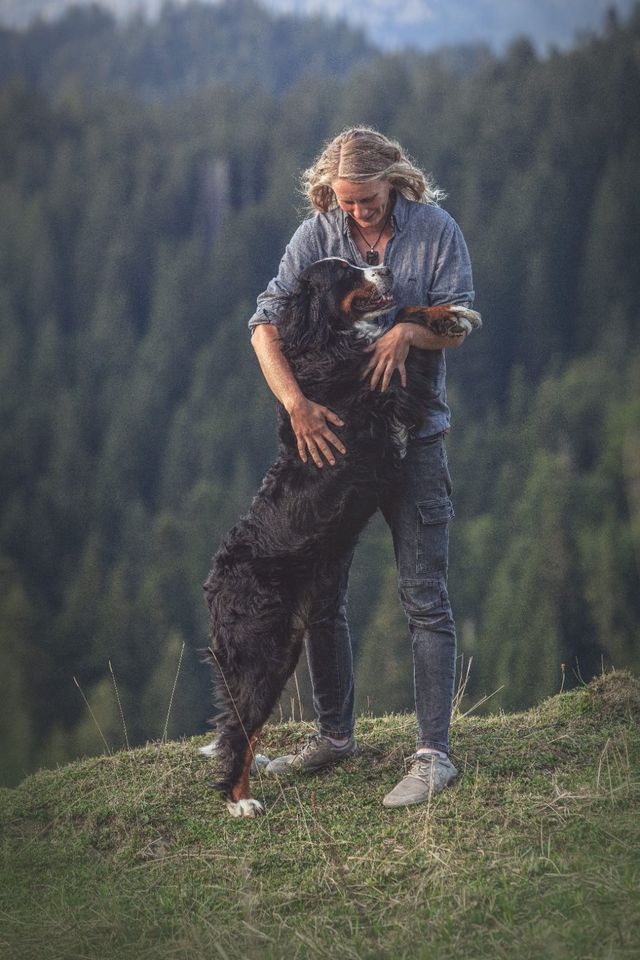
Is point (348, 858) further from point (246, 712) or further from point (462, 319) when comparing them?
point (462, 319)

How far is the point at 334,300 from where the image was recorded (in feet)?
11.7

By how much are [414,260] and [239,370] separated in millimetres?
49785

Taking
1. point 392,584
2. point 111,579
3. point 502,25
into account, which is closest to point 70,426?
point 111,579

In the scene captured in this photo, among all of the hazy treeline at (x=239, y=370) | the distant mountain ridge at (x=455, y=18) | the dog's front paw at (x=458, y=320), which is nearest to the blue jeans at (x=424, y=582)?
the dog's front paw at (x=458, y=320)

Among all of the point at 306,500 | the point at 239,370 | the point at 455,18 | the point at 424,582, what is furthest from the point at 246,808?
the point at 455,18

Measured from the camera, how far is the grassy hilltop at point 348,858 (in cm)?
282

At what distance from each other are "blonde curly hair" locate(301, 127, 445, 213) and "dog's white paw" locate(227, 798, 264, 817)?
2.12 m

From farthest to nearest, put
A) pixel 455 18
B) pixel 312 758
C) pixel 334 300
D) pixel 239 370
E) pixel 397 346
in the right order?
1. pixel 455 18
2. pixel 239 370
3. pixel 312 758
4. pixel 334 300
5. pixel 397 346

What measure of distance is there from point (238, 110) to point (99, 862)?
251 ft

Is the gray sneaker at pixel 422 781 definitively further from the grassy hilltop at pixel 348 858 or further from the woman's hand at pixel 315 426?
the woman's hand at pixel 315 426

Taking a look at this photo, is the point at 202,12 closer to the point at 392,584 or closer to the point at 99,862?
the point at 392,584

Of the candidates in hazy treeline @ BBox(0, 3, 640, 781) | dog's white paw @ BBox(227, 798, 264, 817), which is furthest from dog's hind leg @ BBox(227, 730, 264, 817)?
hazy treeline @ BBox(0, 3, 640, 781)

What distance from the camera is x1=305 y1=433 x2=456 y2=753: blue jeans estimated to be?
146 inches

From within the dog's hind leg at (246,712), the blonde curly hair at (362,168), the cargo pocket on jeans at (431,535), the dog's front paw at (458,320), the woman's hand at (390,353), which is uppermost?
the blonde curly hair at (362,168)
